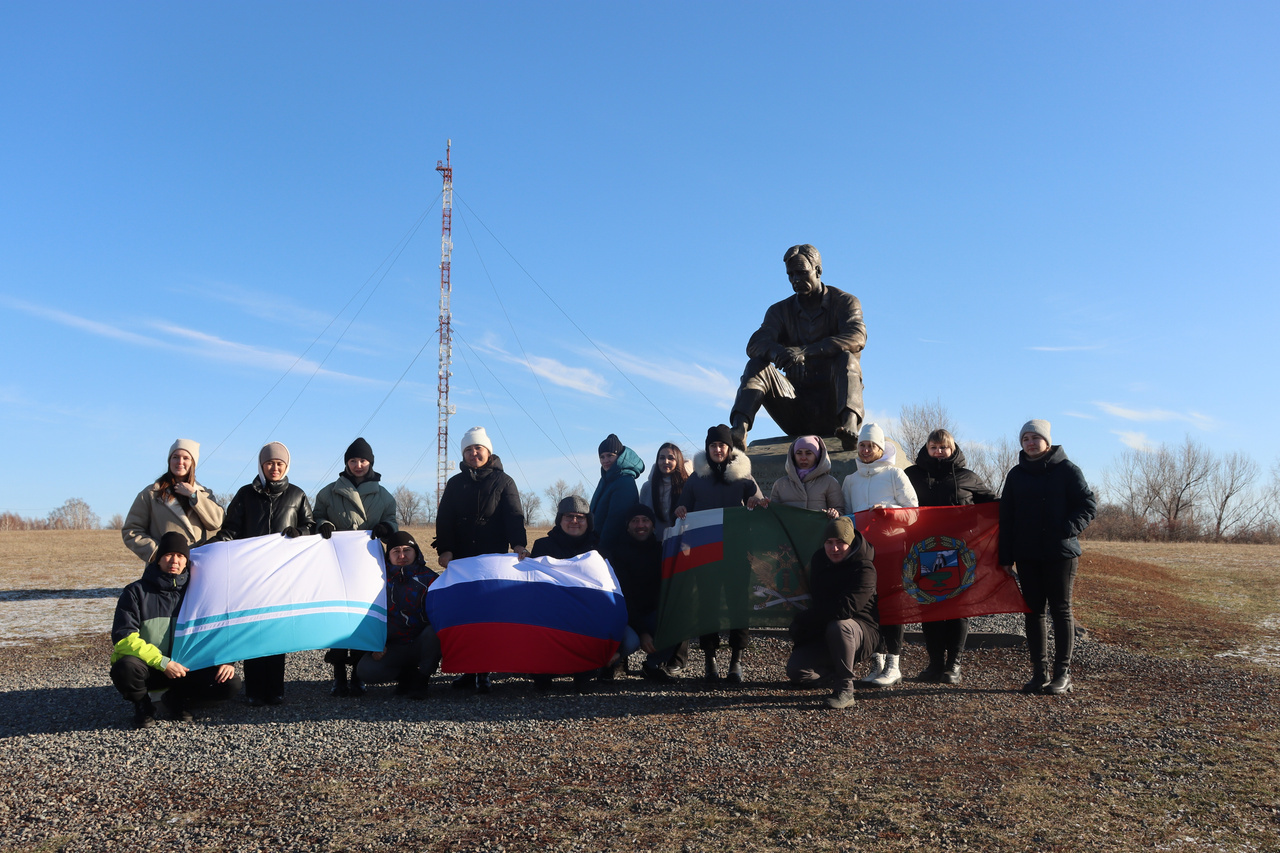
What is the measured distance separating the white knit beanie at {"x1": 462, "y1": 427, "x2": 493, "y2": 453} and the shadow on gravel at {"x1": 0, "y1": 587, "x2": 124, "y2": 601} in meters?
10.9

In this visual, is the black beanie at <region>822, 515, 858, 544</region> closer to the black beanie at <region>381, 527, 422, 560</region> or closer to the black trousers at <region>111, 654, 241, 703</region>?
the black beanie at <region>381, 527, 422, 560</region>

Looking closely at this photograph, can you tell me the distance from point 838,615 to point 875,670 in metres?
1.11

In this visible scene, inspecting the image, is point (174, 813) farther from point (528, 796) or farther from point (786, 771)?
point (786, 771)

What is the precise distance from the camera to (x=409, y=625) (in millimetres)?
6770

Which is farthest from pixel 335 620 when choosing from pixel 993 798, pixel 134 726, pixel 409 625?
pixel 993 798

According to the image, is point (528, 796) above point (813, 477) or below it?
below

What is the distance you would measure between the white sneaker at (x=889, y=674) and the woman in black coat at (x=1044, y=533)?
0.93 metres

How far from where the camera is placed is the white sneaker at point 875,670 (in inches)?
270

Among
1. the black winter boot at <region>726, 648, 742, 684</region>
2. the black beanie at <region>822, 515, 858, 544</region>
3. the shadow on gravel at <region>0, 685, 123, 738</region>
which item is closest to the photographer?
the shadow on gravel at <region>0, 685, 123, 738</region>

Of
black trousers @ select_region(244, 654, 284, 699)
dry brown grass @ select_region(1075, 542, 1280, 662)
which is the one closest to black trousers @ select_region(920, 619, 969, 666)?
dry brown grass @ select_region(1075, 542, 1280, 662)

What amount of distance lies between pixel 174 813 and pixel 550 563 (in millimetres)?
3198

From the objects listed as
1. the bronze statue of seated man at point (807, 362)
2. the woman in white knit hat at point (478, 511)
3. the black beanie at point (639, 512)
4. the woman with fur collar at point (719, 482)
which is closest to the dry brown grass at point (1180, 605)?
the bronze statue of seated man at point (807, 362)

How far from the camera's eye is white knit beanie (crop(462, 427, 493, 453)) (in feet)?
24.3

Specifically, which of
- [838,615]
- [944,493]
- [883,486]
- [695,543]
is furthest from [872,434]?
[695,543]
